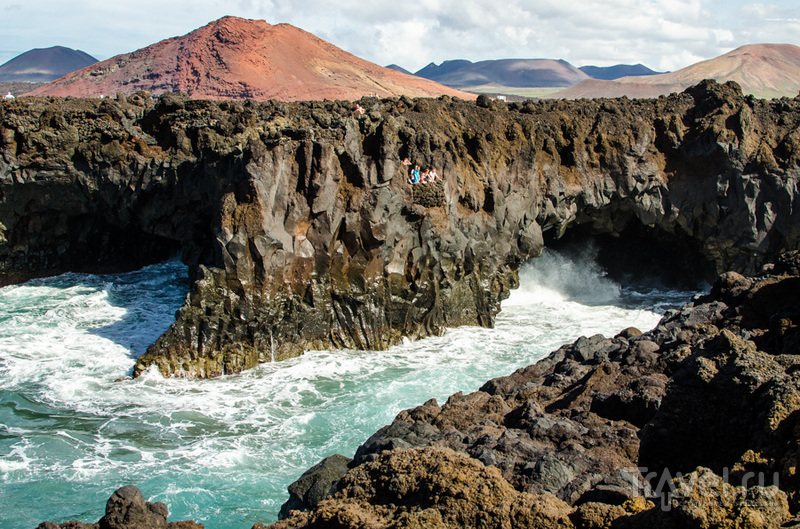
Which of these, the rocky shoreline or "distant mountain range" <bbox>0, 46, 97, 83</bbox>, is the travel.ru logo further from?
"distant mountain range" <bbox>0, 46, 97, 83</bbox>

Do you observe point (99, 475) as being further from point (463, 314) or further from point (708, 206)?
point (708, 206)

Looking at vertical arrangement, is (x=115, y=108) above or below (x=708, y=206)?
above

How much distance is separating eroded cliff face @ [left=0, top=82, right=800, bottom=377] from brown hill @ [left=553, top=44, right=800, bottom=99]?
67586mm

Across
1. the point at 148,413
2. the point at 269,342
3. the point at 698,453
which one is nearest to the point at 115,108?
the point at 269,342

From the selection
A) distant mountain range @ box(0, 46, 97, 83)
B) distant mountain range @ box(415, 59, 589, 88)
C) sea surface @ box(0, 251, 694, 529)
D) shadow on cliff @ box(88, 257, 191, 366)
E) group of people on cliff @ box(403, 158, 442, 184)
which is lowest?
sea surface @ box(0, 251, 694, 529)

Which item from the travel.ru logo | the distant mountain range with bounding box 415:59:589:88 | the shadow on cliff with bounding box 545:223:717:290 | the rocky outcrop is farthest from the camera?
the distant mountain range with bounding box 415:59:589:88

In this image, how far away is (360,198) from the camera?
21438 mm

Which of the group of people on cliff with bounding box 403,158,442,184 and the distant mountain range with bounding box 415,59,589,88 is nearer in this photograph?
the group of people on cliff with bounding box 403,158,442,184

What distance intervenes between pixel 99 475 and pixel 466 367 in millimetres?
9998

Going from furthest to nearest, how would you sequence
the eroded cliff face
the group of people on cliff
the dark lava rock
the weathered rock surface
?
the group of people on cliff
the eroded cliff face
the dark lava rock
the weathered rock surface

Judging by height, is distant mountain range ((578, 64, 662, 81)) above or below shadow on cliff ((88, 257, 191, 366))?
above

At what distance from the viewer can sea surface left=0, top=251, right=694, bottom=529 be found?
1312 centimetres

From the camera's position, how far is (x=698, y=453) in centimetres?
740

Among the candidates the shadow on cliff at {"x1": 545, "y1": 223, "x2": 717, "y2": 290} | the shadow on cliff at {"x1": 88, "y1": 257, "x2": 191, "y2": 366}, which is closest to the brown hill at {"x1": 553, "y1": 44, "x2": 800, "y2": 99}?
the shadow on cliff at {"x1": 545, "y1": 223, "x2": 717, "y2": 290}
